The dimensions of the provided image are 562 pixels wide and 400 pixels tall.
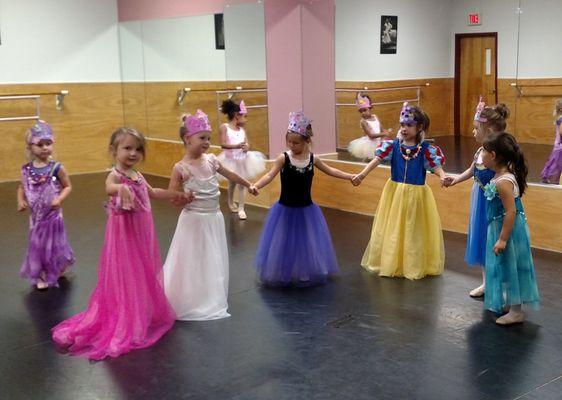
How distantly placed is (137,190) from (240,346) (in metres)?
1.09

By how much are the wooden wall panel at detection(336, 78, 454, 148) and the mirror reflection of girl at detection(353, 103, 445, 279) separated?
2.63 meters

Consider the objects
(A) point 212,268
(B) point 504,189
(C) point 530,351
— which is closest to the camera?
(C) point 530,351

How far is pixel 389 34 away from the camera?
874cm

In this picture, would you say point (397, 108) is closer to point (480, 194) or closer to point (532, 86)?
point (532, 86)

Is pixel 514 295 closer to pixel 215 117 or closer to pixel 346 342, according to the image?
pixel 346 342

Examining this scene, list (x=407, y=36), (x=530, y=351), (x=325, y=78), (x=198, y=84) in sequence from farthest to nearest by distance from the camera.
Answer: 1. (x=198, y=84)
2. (x=407, y=36)
3. (x=325, y=78)
4. (x=530, y=351)

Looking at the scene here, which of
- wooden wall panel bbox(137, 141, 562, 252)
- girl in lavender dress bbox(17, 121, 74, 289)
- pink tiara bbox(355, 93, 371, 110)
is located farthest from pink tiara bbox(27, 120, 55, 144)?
pink tiara bbox(355, 93, 371, 110)

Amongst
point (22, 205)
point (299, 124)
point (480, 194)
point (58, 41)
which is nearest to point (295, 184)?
point (299, 124)

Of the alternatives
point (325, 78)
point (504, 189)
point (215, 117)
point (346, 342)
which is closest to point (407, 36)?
point (325, 78)

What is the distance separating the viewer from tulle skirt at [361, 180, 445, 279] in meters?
4.91

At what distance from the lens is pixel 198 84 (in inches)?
370

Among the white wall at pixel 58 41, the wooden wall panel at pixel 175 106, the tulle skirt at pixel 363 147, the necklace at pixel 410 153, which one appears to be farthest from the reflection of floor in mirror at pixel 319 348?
the white wall at pixel 58 41

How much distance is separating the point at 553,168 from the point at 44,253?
14.8 ft

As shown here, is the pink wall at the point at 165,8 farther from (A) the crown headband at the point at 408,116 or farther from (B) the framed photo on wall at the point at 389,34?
(A) the crown headband at the point at 408,116
